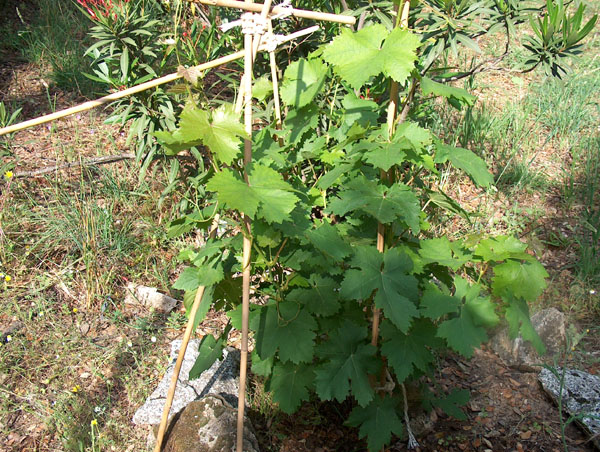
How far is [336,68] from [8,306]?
7.19 feet

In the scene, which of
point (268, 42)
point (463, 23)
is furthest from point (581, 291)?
point (268, 42)

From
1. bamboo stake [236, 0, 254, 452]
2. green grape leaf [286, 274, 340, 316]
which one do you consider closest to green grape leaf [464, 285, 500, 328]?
green grape leaf [286, 274, 340, 316]

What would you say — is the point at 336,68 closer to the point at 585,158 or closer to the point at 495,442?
the point at 495,442

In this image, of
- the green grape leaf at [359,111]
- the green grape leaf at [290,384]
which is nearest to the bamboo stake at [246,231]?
the green grape leaf at [290,384]

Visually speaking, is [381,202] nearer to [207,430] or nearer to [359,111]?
[359,111]

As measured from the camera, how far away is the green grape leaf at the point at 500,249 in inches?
61.3

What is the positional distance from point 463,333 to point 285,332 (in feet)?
1.81

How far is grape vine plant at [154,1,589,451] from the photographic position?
142 centimetres

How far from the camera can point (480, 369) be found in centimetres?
251

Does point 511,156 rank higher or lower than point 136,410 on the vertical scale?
higher

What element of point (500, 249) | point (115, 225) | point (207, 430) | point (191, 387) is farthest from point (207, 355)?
point (115, 225)

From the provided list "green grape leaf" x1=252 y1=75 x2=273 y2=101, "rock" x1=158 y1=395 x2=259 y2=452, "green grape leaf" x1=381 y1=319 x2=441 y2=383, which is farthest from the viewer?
"green grape leaf" x1=252 y1=75 x2=273 y2=101

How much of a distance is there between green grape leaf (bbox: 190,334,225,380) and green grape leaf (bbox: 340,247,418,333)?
0.64 meters

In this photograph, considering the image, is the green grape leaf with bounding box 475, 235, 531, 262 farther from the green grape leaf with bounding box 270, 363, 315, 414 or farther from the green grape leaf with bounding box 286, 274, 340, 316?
the green grape leaf with bounding box 270, 363, 315, 414
